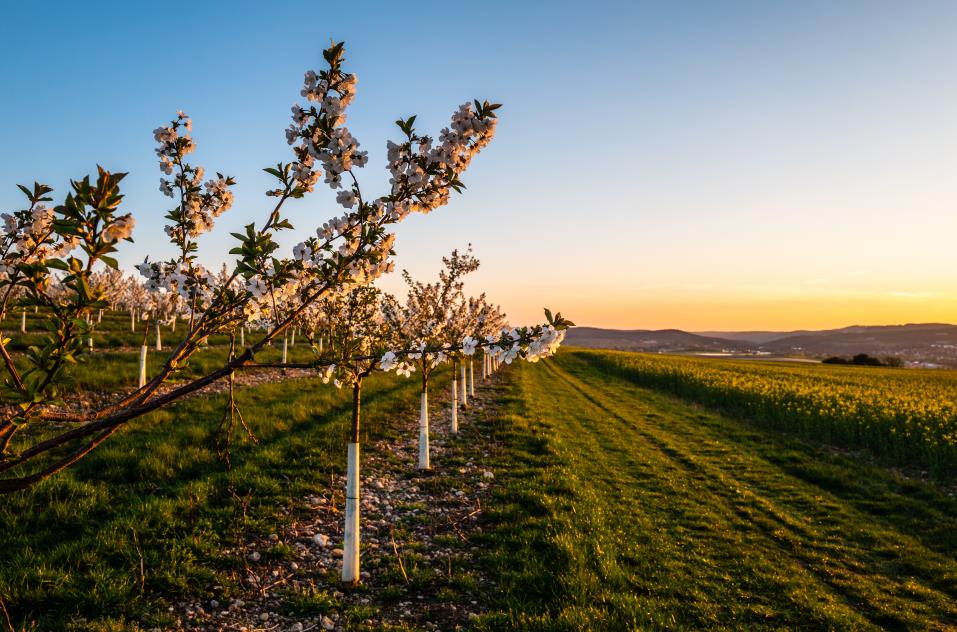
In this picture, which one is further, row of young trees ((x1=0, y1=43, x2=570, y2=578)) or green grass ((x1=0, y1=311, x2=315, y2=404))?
green grass ((x1=0, y1=311, x2=315, y2=404))

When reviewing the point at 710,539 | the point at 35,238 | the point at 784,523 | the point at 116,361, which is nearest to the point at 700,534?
the point at 710,539

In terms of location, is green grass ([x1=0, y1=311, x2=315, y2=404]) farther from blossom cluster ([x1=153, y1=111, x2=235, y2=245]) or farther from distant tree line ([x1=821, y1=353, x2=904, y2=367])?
distant tree line ([x1=821, y1=353, x2=904, y2=367])

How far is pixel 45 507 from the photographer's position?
313 inches

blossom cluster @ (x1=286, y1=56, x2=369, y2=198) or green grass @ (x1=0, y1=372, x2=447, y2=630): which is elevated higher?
blossom cluster @ (x1=286, y1=56, x2=369, y2=198)

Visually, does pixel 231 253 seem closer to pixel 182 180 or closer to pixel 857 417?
pixel 182 180

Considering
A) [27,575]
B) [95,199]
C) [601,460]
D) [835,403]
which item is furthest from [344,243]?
[835,403]

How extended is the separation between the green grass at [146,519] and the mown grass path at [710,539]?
367 cm

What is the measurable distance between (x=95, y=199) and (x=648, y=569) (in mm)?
9020

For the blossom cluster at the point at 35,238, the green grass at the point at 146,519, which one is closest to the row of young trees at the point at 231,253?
the blossom cluster at the point at 35,238

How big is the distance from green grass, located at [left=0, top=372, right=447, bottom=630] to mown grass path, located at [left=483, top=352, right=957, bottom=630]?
3671 mm

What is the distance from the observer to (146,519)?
7570 millimetres

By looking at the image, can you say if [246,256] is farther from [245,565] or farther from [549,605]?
[549,605]

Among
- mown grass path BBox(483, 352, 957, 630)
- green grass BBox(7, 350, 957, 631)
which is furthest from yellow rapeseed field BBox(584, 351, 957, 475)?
green grass BBox(7, 350, 957, 631)

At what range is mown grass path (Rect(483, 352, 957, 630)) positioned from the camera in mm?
6996
